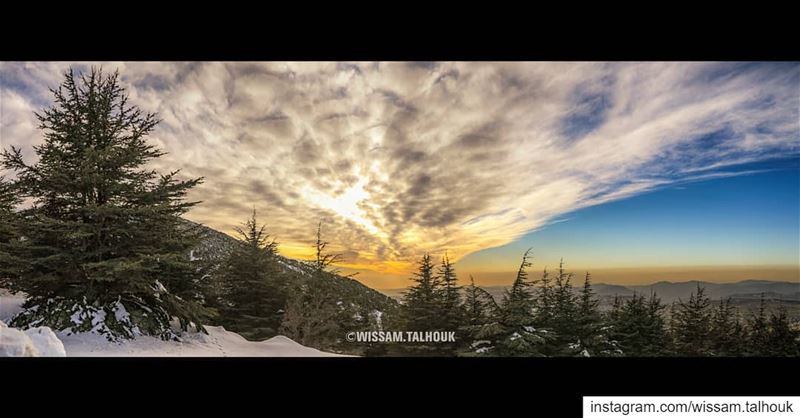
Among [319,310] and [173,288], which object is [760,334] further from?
[173,288]

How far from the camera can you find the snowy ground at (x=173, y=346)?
4.35 metres

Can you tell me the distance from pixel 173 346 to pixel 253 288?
110 inches

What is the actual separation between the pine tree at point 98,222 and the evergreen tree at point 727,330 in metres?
8.80

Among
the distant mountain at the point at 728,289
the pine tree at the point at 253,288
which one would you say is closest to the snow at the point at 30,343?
the pine tree at the point at 253,288

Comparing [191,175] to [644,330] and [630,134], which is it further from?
[644,330]

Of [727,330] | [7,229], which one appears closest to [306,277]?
[7,229]

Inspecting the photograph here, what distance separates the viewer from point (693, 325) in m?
6.17

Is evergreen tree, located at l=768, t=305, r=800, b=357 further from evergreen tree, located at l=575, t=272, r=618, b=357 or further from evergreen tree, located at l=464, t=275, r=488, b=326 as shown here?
evergreen tree, located at l=464, t=275, r=488, b=326

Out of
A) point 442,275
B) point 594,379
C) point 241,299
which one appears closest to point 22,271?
point 241,299

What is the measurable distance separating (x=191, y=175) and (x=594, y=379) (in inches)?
267

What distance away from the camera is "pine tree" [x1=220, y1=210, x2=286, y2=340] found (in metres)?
6.62
